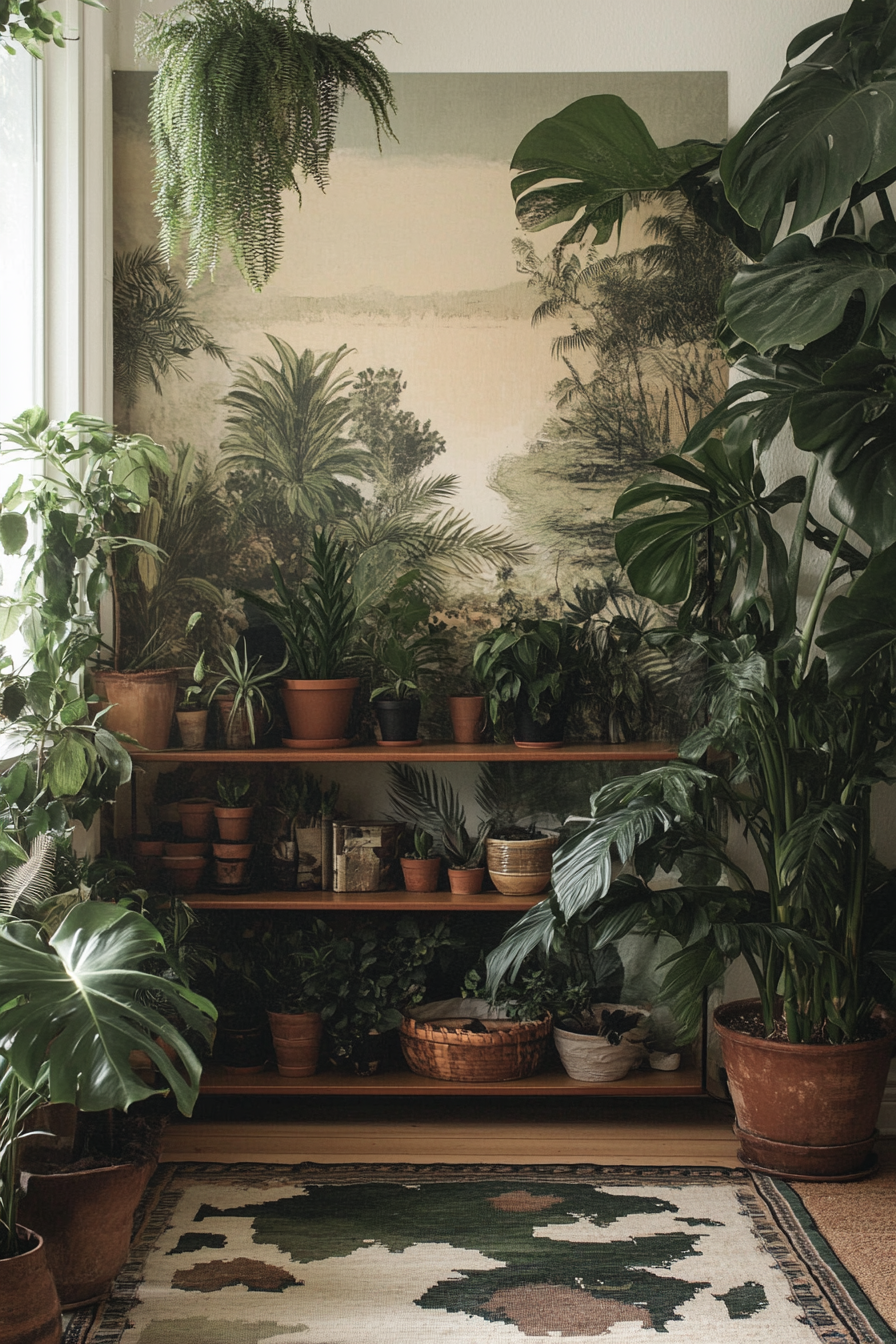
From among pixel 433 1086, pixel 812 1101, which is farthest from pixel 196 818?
pixel 812 1101

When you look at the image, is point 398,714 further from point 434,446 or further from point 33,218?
point 33,218

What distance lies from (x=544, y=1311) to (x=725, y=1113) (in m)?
1.10

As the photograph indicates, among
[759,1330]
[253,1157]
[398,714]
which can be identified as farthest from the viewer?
[398,714]

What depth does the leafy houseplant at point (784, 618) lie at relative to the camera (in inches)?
83.2

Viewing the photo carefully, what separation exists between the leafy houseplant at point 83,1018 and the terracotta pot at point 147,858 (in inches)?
46.5

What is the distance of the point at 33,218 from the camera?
276cm

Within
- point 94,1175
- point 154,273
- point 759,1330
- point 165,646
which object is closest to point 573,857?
point 759,1330

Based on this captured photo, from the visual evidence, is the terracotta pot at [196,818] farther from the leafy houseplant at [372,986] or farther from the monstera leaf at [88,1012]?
the monstera leaf at [88,1012]

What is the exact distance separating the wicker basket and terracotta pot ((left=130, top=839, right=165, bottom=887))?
77cm

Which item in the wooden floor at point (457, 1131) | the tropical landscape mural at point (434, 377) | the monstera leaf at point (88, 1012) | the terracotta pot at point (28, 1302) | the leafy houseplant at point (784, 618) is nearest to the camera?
the monstera leaf at point (88, 1012)

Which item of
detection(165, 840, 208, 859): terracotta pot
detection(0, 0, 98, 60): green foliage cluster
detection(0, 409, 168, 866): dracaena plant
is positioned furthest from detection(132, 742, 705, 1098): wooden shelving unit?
detection(0, 0, 98, 60): green foliage cluster

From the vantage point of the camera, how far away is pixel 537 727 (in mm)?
2930

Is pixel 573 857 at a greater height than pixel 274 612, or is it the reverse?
pixel 274 612

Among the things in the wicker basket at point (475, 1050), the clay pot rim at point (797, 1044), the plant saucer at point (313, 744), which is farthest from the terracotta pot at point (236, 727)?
the clay pot rim at point (797, 1044)
